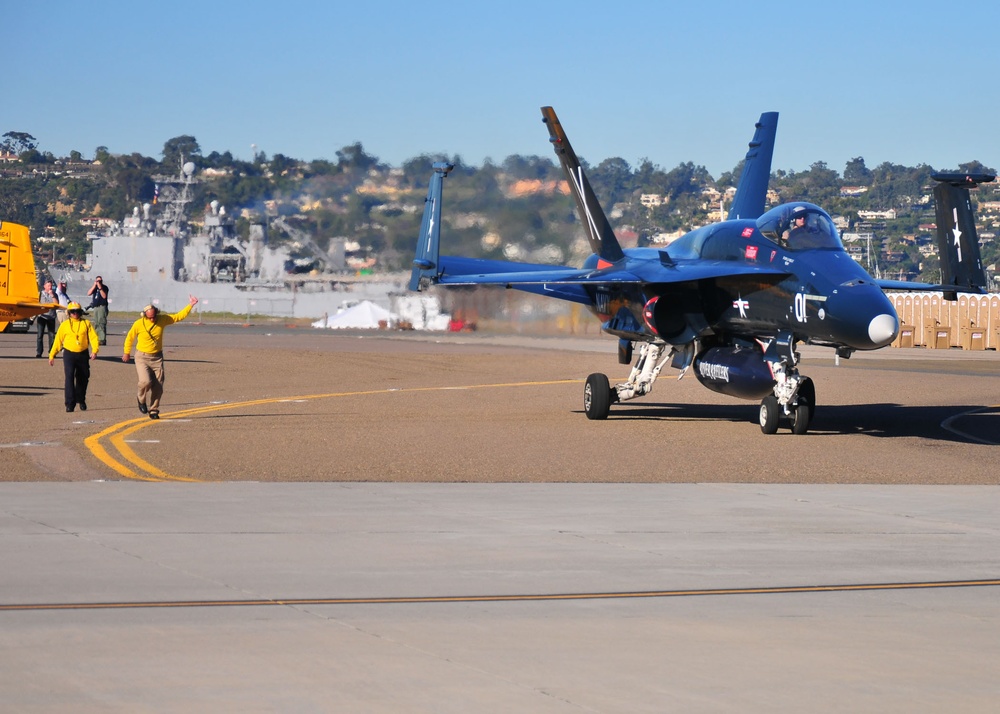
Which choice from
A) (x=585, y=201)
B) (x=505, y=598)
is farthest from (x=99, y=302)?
(x=505, y=598)

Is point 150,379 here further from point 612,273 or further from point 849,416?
point 849,416

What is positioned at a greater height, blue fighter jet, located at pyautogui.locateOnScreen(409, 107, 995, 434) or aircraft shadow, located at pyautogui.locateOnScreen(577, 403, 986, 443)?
blue fighter jet, located at pyautogui.locateOnScreen(409, 107, 995, 434)

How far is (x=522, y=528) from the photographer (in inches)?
395

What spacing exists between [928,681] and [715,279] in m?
14.1

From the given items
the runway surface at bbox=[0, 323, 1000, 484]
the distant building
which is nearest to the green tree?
the distant building

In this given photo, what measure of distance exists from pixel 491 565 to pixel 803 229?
1115cm

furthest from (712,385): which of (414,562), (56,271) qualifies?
(56,271)

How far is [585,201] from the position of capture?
23109 mm

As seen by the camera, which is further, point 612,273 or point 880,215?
point 880,215

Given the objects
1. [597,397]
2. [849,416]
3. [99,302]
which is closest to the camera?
[597,397]

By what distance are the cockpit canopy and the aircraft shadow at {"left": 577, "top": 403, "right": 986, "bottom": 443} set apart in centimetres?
269

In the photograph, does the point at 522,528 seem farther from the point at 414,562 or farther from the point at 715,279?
the point at 715,279

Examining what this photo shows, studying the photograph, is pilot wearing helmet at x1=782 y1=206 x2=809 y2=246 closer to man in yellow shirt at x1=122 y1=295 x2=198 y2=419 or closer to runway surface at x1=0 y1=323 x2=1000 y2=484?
runway surface at x1=0 y1=323 x2=1000 y2=484

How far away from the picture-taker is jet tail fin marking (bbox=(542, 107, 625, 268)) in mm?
22734
